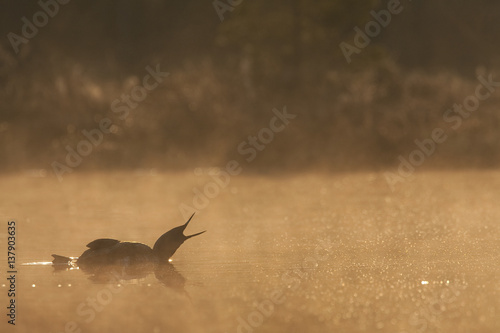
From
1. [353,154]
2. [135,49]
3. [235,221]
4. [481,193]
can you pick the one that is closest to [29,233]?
[235,221]

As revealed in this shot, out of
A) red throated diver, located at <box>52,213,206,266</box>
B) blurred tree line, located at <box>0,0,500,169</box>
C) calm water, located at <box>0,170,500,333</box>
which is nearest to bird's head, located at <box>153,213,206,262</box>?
red throated diver, located at <box>52,213,206,266</box>

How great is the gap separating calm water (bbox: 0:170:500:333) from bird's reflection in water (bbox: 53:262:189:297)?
4 centimetres

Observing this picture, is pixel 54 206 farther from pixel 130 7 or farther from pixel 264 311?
pixel 130 7

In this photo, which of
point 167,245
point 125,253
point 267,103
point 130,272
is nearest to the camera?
point 130,272

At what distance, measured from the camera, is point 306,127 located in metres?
21.6

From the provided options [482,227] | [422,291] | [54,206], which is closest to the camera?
[422,291]

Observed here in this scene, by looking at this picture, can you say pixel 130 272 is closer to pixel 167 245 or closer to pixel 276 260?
pixel 167 245

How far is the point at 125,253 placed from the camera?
30.3 feet

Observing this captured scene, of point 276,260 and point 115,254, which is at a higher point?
point 115,254

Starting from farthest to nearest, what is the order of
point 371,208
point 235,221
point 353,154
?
point 353,154 → point 371,208 → point 235,221

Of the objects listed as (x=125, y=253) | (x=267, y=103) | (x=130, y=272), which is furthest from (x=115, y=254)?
(x=267, y=103)

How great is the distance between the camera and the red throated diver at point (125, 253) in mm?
9180

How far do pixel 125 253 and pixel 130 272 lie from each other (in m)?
0.34

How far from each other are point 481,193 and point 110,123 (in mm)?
9462
